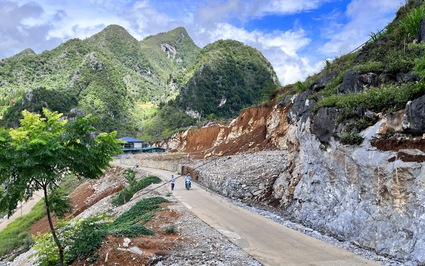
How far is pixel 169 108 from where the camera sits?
12500 cm

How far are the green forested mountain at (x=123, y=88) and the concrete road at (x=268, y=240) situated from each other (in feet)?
276

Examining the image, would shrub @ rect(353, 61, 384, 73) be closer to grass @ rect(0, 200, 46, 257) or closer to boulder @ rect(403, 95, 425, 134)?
boulder @ rect(403, 95, 425, 134)

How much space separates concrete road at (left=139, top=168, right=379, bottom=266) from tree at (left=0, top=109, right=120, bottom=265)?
5596mm

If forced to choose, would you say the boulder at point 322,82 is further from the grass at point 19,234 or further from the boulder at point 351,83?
the grass at point 19,234

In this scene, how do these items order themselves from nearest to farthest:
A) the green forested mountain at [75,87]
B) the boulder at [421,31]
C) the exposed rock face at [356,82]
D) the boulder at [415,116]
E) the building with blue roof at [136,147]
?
the boulder at [415,116] < the boulder at [421,31] < the exposed rock face at [356,82] < the building with blue roof at [136,147] < the green forested mountain at [75,87]

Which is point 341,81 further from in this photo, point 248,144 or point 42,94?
point 42,94

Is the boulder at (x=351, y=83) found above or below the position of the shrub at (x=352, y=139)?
above

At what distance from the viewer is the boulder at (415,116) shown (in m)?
9.08

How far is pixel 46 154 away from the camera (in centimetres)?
736

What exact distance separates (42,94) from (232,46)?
266 ft

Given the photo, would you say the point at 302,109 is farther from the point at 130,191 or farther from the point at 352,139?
the point at 130,191

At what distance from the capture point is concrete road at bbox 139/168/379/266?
9.26 meters

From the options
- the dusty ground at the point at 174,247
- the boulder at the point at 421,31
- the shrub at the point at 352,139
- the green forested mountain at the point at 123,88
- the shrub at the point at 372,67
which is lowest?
the dusty ground at the point at 174,247

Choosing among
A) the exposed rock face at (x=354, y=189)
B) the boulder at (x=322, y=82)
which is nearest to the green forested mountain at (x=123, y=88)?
the boulder at (x=322, y=82)
